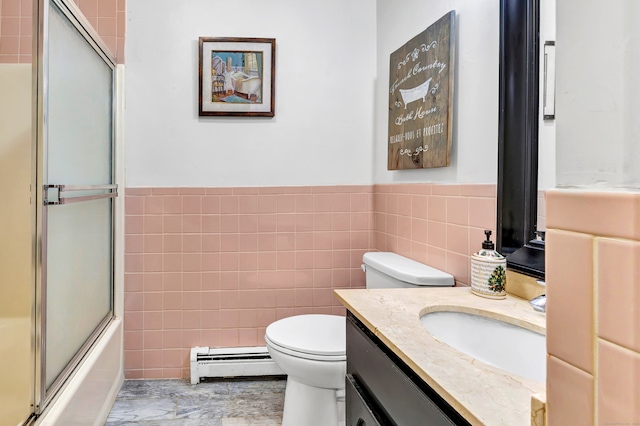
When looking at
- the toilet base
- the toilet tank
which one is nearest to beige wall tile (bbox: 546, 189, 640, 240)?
the toilet tank

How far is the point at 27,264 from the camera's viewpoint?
169 cm

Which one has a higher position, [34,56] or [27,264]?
[34,56]

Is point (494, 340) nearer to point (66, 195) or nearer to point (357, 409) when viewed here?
point (357, 409)

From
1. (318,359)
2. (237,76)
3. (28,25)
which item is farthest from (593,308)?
(28,25)

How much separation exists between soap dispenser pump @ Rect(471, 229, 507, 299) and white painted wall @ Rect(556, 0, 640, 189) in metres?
0.76

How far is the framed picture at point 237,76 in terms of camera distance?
2.04m

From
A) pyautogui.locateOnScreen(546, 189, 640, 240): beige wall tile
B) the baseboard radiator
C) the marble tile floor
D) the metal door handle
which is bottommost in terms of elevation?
the marble tile floor

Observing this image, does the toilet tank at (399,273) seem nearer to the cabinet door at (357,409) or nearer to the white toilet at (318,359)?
the white toilet at (318,359)

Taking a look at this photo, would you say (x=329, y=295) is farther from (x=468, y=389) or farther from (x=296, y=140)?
(x=468, y=389)

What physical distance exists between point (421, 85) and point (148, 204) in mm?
1445

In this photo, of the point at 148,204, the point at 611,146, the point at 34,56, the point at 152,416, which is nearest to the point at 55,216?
the point at 34,56

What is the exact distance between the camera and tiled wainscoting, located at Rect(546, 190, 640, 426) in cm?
32

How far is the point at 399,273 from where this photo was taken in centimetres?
148

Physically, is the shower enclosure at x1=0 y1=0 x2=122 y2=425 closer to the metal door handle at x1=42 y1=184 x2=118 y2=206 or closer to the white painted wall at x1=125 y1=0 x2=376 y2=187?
the metal door handle at x1=42 y1=184 x2=118 y2=206
